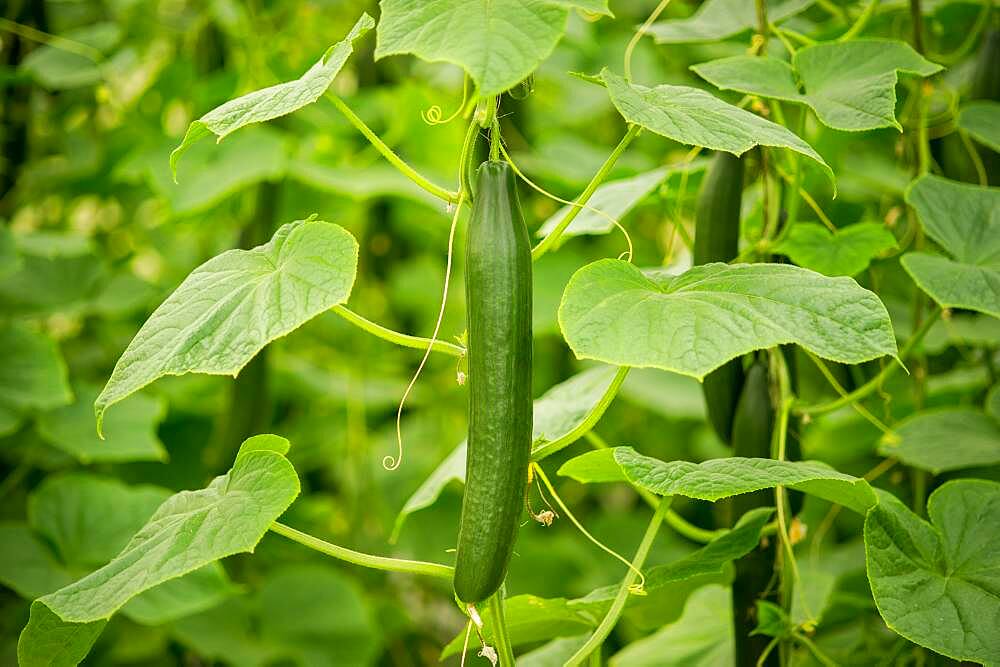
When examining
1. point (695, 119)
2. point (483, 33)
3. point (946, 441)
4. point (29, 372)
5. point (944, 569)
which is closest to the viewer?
point (483, 33)

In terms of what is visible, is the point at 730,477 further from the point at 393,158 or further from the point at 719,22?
the point at 719,22

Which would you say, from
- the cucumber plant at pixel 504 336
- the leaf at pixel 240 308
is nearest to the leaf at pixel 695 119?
the cucumber plant at pixel 504 336

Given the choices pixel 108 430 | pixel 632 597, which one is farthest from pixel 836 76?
pixel 108 430

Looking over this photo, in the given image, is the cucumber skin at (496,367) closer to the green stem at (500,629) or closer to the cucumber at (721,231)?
the green stem at (500,629)

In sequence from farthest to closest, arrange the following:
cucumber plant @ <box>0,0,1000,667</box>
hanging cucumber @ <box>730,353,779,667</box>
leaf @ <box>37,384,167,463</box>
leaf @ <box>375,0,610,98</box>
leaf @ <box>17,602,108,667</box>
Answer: leaf @ <box>37,384,167,463</box> → hanging cucumber @ <box>730,353,779,667</box> → leaf @ <box>17,602,108,667</box> → cucumber plant @ <box>0,0,1000,667</box> → leaf @ <box>375,0,610,98</box>

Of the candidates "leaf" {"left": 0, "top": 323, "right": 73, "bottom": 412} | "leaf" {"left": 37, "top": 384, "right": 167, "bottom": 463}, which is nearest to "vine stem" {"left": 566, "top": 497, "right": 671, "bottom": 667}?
"leaf" {"left": 37, "top": 384, "right": 167, "bottom": 463}

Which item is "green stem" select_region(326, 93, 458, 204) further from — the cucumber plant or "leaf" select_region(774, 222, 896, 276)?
"leaf" select_region(774, 222, 896, 276)

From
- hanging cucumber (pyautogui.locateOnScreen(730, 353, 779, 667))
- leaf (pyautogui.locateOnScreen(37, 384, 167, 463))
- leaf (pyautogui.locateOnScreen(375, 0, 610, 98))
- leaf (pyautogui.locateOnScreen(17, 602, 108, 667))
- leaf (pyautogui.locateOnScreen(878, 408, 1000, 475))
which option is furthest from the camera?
leaf (pyautogui.locateOnScreen(37, 384, 167, 463))
